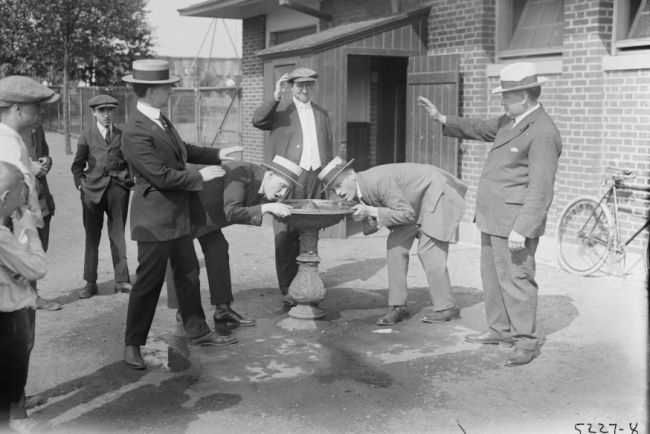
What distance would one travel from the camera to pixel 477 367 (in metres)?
5.78

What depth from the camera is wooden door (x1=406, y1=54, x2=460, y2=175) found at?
10.5 metres

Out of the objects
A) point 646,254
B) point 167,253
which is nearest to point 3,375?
point 167,253

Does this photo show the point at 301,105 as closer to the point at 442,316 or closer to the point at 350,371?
the point at 442,316

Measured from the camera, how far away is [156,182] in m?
5.65

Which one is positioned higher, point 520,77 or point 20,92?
point 520,77

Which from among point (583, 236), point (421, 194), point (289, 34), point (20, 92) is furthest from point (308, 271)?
point (289, 34)

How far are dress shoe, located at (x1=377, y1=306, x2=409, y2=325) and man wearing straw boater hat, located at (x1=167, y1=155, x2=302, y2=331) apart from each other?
1.15 meters

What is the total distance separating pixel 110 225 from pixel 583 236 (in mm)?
5119

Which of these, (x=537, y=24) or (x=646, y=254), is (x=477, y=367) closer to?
(x=646, y=254)

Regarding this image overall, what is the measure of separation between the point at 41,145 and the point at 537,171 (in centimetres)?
476

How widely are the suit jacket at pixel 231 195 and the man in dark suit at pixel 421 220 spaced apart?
0.76 m

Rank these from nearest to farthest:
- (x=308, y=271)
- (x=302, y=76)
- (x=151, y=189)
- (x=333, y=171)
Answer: (x=151, y=189) → (x=333, y=171) → (x=308, y=271) → (x=302, y=76)

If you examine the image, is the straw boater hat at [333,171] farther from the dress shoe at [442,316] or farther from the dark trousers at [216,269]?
the dress shoe at [442,316]

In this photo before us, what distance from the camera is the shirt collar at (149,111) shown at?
580 centimetres
